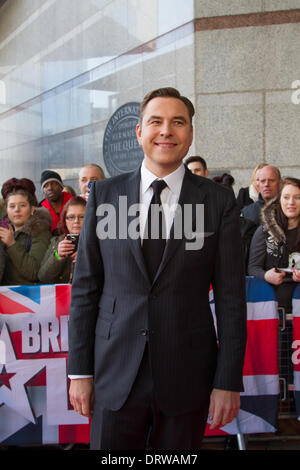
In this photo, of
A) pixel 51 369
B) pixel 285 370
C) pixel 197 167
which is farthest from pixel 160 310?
pixel 197 167

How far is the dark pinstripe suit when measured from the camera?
1.83 meters

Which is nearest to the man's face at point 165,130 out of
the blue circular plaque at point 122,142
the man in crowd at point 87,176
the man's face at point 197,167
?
the man in crowd at point 87,176

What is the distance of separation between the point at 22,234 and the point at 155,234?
2372 millimetres

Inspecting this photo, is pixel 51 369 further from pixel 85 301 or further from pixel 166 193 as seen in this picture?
pixel 166 193

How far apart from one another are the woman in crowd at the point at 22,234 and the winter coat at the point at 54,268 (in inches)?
3.6

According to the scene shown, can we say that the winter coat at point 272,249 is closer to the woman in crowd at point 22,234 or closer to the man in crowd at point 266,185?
the man in crowd at point 266,185

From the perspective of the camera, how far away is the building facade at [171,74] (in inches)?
281

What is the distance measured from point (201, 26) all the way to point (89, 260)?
254 inches

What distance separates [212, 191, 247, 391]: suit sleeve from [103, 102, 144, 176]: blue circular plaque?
641 cm

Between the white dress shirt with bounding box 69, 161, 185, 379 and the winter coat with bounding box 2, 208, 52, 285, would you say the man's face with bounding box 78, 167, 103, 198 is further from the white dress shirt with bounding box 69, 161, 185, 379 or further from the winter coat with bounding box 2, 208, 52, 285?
the white dress shirt with bounding box 69, 161, 185, 379

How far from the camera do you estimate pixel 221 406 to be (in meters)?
1.86

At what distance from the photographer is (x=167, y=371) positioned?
1.84m

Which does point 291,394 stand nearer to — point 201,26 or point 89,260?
point 89,260
